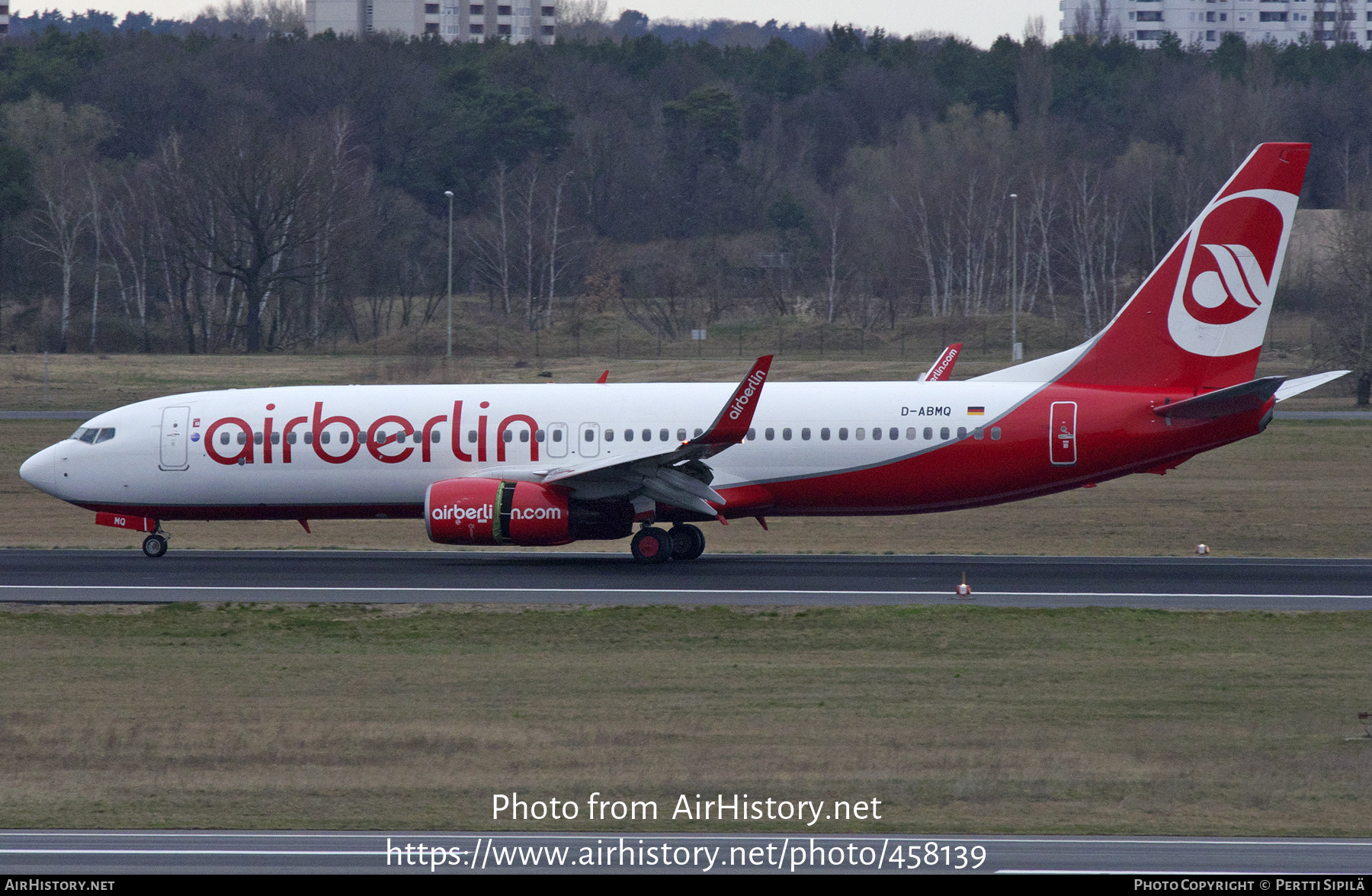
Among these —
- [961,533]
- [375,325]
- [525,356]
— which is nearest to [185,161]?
[375,325]

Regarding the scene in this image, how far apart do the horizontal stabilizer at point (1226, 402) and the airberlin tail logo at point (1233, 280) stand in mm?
1332

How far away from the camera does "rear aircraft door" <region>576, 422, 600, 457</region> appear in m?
29.0

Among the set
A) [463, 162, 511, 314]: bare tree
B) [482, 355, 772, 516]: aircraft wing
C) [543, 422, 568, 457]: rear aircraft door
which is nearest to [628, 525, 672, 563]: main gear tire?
[482, 355, 772, 516]: aircraft wing

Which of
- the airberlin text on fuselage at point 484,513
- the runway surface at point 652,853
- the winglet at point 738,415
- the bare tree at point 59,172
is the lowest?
the runway surface at point 652,853

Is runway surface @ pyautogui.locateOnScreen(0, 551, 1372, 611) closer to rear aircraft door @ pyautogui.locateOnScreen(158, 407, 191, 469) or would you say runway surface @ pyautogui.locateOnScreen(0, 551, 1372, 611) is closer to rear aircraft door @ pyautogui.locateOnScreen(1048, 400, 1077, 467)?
rear aircraft door @ pyautogui.locateOnScreen(158, 407, 191, 469)

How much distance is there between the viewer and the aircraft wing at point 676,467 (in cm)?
2620

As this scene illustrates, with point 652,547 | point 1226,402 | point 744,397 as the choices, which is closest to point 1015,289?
point 1226,402

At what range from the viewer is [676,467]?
2773cm

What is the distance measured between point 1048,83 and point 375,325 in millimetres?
62889

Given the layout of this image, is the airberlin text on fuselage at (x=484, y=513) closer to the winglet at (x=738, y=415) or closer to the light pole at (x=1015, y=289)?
the winglet at (x=738, y=415)

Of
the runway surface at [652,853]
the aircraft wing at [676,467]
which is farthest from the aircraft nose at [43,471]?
the runway surface at [652,853]

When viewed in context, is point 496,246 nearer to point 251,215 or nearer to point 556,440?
point 251,215

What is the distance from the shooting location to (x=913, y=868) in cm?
1124

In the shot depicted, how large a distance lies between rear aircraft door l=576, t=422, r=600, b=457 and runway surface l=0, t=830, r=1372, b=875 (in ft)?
54.8
